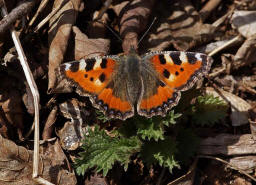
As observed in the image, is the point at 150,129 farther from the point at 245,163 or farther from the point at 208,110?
the point at 245,163

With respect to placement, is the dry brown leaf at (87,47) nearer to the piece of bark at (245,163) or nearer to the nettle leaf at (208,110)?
the nettle leaf at (208,110)

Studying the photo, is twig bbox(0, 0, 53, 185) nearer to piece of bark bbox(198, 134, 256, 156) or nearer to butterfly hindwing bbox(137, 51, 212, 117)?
butterfly hindwing bbox(137, 51, 212, 117)

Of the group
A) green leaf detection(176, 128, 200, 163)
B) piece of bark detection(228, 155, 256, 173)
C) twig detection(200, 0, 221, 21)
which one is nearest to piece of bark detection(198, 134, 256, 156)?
piece of bark detection(228, 155, 256, 173)

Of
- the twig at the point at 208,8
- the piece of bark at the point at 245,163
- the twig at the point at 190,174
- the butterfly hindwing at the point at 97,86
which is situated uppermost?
the twig at the point at 208,8

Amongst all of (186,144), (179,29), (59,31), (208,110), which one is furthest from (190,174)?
(59,31)

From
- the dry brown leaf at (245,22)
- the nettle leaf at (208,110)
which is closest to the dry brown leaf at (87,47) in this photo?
the nettle leaf at (208,110)
